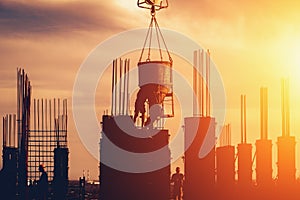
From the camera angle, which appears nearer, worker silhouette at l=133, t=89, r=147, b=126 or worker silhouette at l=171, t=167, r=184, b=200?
worker silhouette at l=171, t=167, r=184, b=200

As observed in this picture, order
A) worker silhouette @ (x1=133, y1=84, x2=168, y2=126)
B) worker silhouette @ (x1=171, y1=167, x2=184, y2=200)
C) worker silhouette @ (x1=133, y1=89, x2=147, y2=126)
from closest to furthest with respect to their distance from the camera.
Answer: worker silhouette @ (x1=171, y1=167, x2=184, y2=200) → worker silhouette @ (x1=133, y1=84, x2=168, y2=126) → worker silhouette @ (x1=133, y1=89, x2=147, y2=126)

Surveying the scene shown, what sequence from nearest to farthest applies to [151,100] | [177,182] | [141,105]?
[177,182] < [141,105] < [151,100]

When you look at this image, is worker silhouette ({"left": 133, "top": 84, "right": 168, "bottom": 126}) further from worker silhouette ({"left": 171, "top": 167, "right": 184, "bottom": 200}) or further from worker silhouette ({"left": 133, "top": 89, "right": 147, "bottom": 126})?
worker silhouette ({"left": 171, "top": 167, "right": 184, "bottom": 200})

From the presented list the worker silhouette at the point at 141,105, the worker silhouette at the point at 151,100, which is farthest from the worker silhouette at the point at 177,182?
the worker silhouette at the point at 141,105

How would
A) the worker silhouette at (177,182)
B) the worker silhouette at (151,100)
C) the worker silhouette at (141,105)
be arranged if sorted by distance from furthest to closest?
the worker silhouette at (141,105), the worker silhouette at (151,100), the worker silhouette at (177,182)

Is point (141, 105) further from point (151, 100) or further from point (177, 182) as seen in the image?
point (177, 182)

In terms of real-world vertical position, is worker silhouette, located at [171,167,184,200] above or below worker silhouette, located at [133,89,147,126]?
below

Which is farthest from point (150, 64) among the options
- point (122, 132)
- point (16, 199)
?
point (16, 199)

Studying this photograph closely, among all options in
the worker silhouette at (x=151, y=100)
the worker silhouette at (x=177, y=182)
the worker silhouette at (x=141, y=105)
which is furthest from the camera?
the worker silhouette at (x=141, y=105)

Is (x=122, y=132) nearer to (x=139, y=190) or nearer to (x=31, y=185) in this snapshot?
(x=139, y=190)

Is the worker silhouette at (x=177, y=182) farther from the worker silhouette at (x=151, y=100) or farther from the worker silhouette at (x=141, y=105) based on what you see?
the worker silhouette at (x=141, y=105)

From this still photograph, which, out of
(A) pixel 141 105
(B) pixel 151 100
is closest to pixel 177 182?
(A) pixel 141 105

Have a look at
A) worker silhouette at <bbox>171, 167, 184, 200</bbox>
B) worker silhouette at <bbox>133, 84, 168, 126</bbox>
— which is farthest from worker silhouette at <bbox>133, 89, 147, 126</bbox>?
worker silhouette at <bbox>171, 167, 184, 200</bbox>

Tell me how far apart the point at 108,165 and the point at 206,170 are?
18125 mm
